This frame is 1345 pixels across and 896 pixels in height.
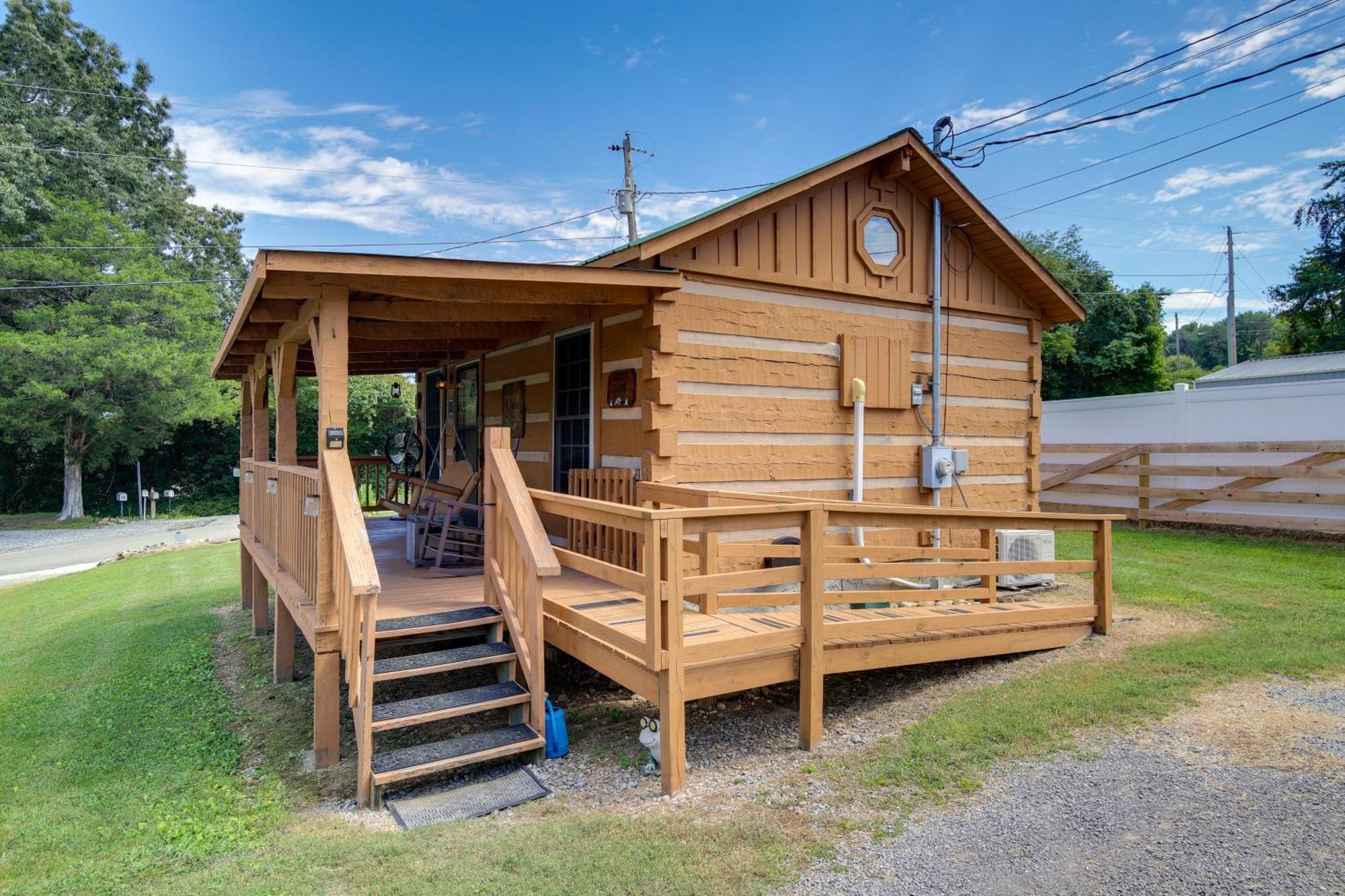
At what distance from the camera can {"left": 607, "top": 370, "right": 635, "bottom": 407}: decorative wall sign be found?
662 centimetres

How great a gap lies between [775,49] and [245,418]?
1464 centimetres

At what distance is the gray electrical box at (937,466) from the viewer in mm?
7750

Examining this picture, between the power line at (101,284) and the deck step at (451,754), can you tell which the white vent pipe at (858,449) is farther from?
the power line at (101,284)

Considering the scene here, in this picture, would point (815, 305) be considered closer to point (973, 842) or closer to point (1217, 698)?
point (1217, 698)

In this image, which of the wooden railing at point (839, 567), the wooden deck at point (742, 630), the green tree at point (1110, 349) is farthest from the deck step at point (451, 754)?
the green tree at point (1110, 349)

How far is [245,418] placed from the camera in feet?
33.6

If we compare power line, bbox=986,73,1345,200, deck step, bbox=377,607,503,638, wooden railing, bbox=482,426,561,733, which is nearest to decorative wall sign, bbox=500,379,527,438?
wooden railing, bbox=482,426,561,733

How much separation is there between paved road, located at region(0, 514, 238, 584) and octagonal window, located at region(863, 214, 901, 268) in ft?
50.0

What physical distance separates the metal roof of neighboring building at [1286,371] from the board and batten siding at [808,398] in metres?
12.1

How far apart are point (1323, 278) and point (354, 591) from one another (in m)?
29.6

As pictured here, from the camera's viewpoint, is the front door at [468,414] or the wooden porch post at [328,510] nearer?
the wooden porch post at [328,510]

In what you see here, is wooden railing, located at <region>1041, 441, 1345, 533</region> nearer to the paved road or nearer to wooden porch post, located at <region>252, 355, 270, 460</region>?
wooden porch post, located at <region>252, 355, 270, 460</region>

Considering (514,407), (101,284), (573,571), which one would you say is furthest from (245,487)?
(101,284)

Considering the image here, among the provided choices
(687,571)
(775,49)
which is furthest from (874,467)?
(775,49)
